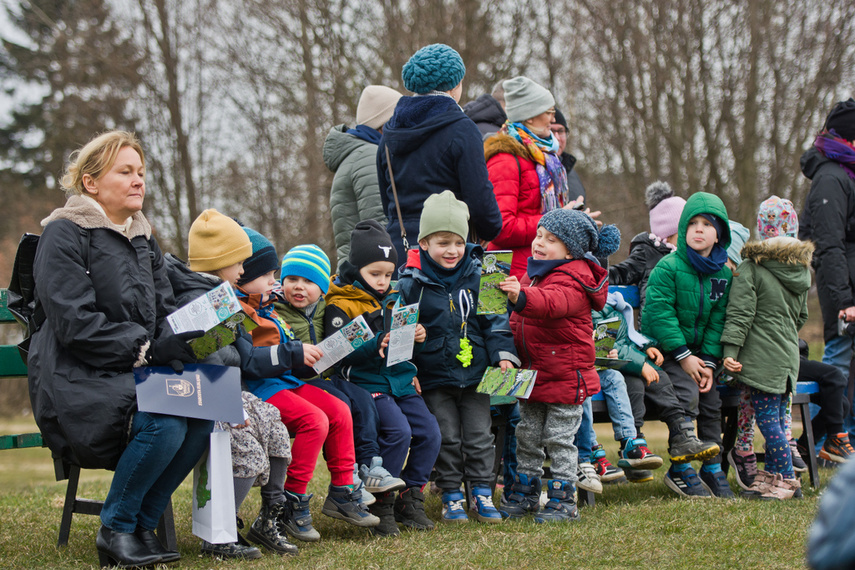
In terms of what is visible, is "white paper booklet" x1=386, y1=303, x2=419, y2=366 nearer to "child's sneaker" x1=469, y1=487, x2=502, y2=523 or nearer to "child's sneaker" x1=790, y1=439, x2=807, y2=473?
"child's sneaker" x1=469, y1=487, x2=502, y2=523

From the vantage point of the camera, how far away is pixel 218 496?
3.72m

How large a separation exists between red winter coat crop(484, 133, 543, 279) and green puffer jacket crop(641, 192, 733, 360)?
935mm

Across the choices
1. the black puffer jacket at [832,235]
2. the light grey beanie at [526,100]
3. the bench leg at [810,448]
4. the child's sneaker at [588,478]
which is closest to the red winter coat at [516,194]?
the light grey beanie at [526,100]

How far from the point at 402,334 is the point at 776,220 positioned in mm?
3233

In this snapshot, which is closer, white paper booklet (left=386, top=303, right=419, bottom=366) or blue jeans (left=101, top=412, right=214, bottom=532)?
blue jeans (left=101, top=412, right=214, bottom=532)

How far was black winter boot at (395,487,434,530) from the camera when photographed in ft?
15.3

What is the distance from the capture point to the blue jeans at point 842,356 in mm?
7059

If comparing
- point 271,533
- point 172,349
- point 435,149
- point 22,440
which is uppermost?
point 435,149

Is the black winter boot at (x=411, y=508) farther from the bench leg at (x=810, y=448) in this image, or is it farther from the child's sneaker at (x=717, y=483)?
the bench leg at (x=810, y=448)

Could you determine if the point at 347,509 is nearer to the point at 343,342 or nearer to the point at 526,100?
the point at 343,342

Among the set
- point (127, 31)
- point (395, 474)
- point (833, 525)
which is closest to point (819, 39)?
point (127, 31)

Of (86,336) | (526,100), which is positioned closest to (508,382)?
(526,100)

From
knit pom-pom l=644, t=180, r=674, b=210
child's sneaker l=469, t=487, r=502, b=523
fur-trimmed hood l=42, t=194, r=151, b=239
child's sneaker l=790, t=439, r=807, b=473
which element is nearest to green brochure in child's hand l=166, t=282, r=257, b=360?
fur-trimmed hood l=42, t=194, r=151, b=239

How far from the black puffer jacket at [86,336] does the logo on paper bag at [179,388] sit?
135 mm
